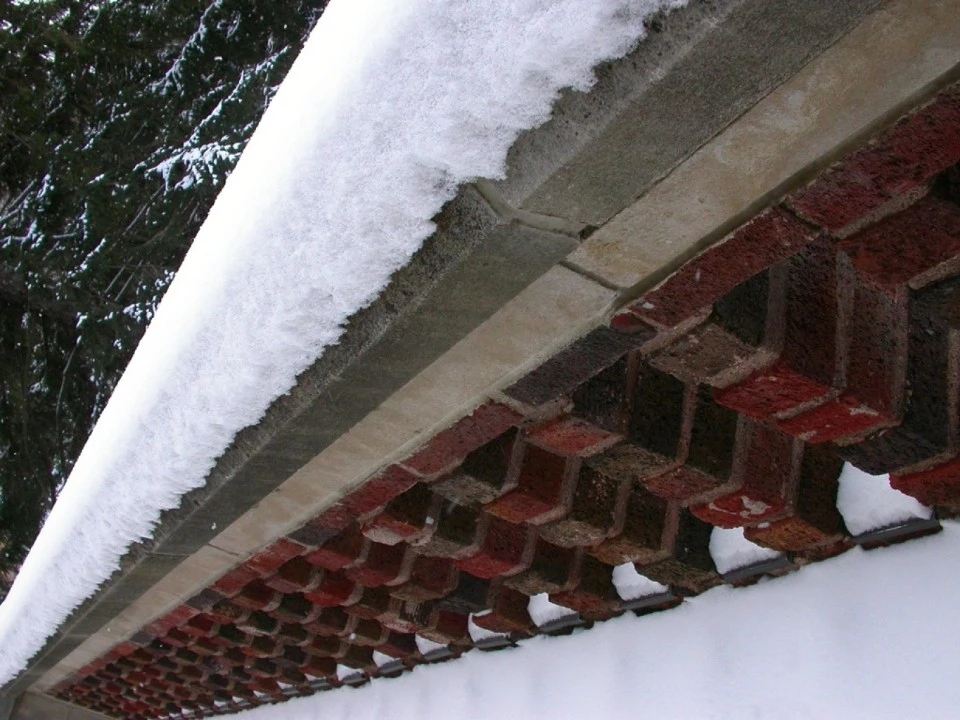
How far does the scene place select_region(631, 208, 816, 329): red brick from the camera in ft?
2.53

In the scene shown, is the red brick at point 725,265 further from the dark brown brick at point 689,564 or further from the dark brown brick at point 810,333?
the dark brown brick at point 689,564

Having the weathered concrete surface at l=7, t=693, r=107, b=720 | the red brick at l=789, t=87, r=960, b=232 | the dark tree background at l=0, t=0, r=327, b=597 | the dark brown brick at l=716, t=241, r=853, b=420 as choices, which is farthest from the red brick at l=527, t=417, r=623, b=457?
the dark tree background at l=0, t=0, r=327, b=597

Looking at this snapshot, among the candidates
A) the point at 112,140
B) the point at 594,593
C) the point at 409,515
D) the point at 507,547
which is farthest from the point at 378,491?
the point at 112,140

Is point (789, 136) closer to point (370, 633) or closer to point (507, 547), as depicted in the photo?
point (507, 547)

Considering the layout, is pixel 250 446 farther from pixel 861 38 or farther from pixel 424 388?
pixel 861 38

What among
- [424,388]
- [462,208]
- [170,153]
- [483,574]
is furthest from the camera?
[170,153]

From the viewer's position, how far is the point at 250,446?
116 centimetres

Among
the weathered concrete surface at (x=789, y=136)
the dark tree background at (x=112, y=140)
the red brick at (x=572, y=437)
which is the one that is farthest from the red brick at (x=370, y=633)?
the dark tree background at (x=112, y=140)

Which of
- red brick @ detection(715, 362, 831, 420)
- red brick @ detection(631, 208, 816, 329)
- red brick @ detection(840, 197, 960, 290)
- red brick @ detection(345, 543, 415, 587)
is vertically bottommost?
red brick @ detection(345, 543, 415, 587)

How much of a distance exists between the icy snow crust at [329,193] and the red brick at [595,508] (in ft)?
1.80

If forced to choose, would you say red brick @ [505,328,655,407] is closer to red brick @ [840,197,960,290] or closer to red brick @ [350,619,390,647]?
red brick @ [840,197,960,290]

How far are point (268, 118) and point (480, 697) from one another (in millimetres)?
1440

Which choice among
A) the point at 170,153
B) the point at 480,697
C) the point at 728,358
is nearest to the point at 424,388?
the point at 728,358

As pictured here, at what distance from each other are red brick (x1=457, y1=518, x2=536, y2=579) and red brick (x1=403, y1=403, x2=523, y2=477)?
0.27 m
